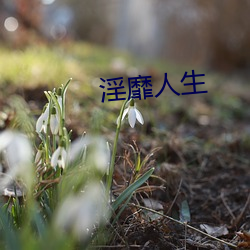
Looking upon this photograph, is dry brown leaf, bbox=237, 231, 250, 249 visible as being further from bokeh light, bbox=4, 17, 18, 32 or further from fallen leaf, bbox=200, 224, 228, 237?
bokeh light, bbox=4, 17, 18, 32

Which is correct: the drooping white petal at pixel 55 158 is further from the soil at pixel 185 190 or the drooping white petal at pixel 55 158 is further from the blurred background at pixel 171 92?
the soil at pixel 185 190

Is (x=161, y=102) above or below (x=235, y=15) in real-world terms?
below

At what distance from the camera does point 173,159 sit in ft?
7.68

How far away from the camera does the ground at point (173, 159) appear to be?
1.45 m

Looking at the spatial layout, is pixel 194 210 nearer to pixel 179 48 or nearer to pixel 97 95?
pixel 97 95

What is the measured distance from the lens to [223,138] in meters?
2.88

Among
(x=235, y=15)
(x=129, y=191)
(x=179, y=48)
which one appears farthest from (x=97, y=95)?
(x=179, y=48)

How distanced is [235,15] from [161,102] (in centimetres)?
443

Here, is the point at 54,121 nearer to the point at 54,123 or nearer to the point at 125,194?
the point at 54,123

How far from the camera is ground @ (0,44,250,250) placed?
1451 mm

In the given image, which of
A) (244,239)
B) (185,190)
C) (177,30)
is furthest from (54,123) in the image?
(177,30)

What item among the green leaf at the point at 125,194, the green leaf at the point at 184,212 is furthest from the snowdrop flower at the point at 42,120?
the green leaf at the point at 184,212

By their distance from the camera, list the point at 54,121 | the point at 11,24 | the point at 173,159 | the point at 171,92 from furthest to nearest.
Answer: the point at 11,24
the point at 171,92
the point at 173,159
the point at 54,121

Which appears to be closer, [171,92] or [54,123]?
[54,123]
